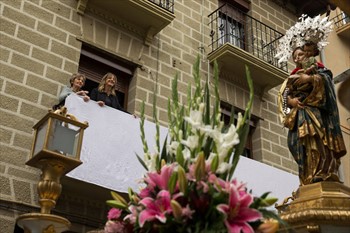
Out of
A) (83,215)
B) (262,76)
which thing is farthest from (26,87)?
(262,76)

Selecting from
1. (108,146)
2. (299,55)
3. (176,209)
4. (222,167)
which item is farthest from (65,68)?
(176,209)

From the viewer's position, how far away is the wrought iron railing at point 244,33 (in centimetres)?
1048

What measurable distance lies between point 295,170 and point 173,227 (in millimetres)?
8466

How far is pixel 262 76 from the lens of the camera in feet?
33.1

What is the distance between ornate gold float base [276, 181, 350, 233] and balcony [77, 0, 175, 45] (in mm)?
4951

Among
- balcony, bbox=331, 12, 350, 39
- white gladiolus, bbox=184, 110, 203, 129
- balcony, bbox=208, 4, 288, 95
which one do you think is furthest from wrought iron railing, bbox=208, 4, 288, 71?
white gladiolus, bbox=184, 110, 203, 129

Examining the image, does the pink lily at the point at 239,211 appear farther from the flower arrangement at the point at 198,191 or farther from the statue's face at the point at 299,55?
the statue's face at the point at 299,55

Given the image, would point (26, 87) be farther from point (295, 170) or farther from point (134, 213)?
point (295, 170)

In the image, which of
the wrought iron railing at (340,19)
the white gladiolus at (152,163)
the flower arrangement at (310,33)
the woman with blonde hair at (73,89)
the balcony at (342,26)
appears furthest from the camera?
the wrought iron railing at (340,19)

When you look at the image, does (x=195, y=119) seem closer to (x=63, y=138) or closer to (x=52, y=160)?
(x=52, y=160)

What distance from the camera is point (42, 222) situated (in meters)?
4.17

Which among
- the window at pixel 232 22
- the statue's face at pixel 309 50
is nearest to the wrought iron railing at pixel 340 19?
the window at pixel 232 22

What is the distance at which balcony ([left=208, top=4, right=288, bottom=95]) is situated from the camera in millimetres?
9617

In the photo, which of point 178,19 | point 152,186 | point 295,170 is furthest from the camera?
point 295,170
